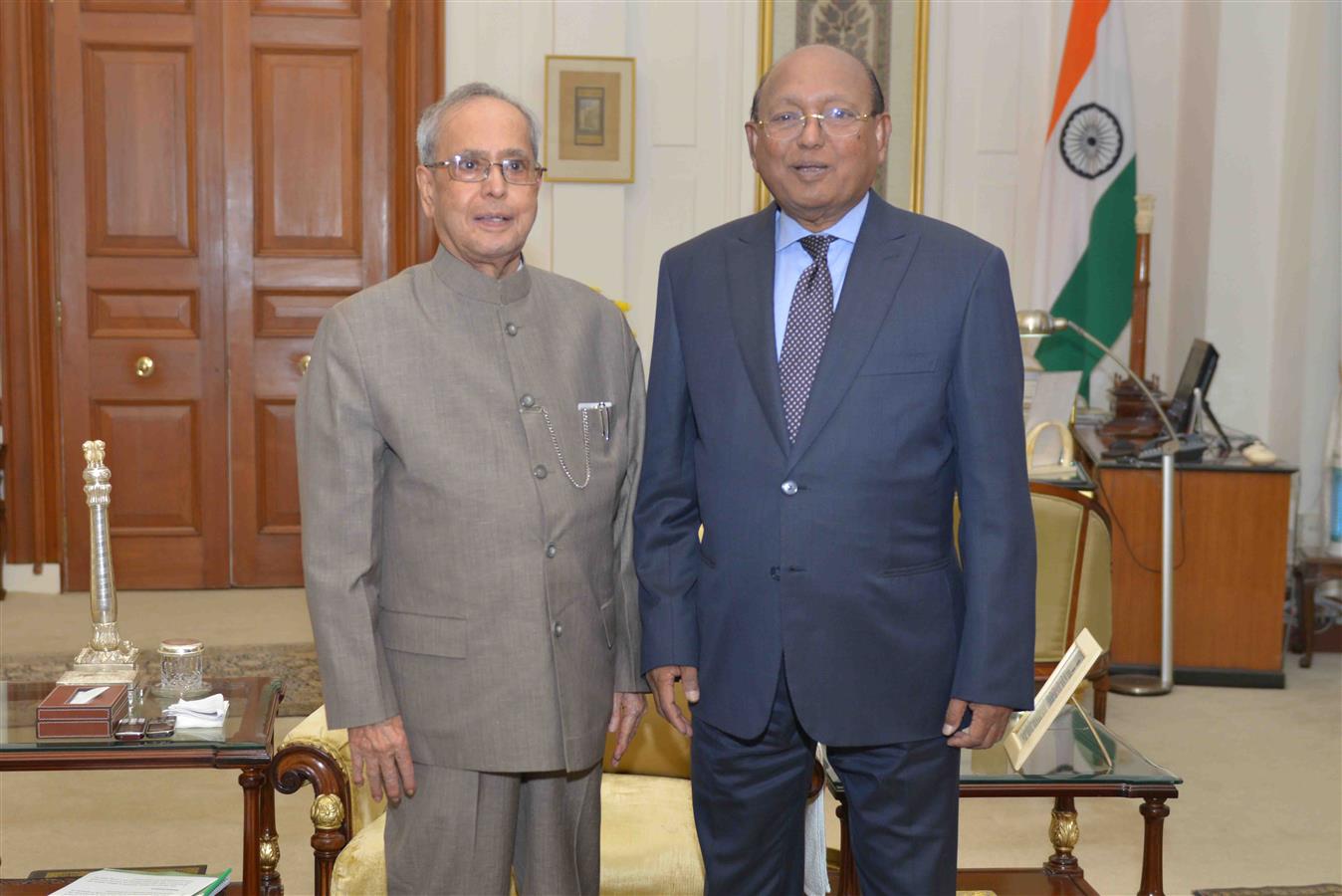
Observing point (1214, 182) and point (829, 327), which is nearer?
point (829, 327)

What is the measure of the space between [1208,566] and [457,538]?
12.8 ft

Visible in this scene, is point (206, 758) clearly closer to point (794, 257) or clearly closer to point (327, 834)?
point (327, 834)

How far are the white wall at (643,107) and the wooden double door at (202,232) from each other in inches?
20.5

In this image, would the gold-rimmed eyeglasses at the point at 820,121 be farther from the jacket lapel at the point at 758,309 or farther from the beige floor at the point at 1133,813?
the beige floor at the point at 1133,813

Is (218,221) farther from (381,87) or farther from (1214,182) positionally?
(1214,182)

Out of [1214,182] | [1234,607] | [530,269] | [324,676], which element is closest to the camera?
[324,676]

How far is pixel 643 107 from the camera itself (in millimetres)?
6141

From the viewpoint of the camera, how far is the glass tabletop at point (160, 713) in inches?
105

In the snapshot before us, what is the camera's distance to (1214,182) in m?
6.01

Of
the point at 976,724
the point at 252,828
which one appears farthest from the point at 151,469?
the point at 976,724

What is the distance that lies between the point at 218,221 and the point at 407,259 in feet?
2.63

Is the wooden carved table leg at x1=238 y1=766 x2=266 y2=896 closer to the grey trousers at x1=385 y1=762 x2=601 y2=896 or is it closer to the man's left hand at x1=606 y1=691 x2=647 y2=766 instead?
the grey trousers at x1=385 y1=762 x2=601 y2=896

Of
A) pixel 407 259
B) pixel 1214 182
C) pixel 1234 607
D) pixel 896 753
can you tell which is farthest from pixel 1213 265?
pixel 896 753

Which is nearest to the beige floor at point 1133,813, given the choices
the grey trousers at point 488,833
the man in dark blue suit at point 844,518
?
the grey trousers at point 488,833
